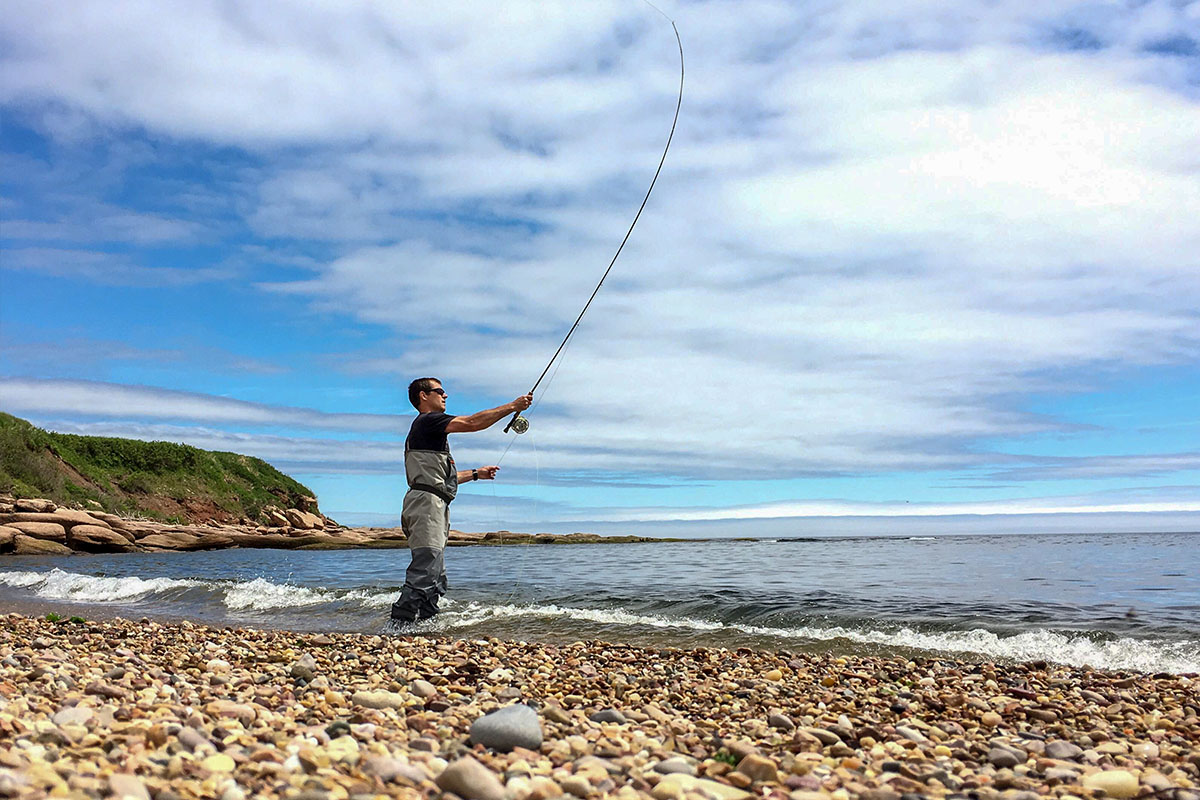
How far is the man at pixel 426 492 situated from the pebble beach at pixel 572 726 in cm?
232

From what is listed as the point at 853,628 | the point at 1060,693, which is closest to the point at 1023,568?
the point at 853,628

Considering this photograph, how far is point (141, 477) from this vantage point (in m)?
58.4

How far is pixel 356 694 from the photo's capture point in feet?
17.7

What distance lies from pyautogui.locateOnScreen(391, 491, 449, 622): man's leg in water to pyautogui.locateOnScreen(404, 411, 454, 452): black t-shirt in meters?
0.62

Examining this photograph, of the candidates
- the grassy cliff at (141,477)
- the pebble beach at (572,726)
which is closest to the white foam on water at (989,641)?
the pebble beach at (572,726)

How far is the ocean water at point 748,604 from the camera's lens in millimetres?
9703

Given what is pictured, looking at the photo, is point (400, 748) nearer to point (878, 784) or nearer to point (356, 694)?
point (356, 694)

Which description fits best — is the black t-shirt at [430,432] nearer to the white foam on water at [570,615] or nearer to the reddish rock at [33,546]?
the white foam on water at [570,615]

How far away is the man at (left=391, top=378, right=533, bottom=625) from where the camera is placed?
10016mm

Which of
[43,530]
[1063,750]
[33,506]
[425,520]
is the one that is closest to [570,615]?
[425,520]

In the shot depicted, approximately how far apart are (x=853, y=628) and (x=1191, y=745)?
5.81 metres

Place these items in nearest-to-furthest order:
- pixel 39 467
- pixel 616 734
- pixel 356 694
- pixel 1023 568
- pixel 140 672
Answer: pixel 616 734, pixel 356 694, pixel 140 672, pixel 1023 568, pixel 39 467

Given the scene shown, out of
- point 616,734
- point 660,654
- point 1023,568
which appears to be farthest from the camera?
point 1023,568

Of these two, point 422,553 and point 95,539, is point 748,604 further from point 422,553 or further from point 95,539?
point 95,539
